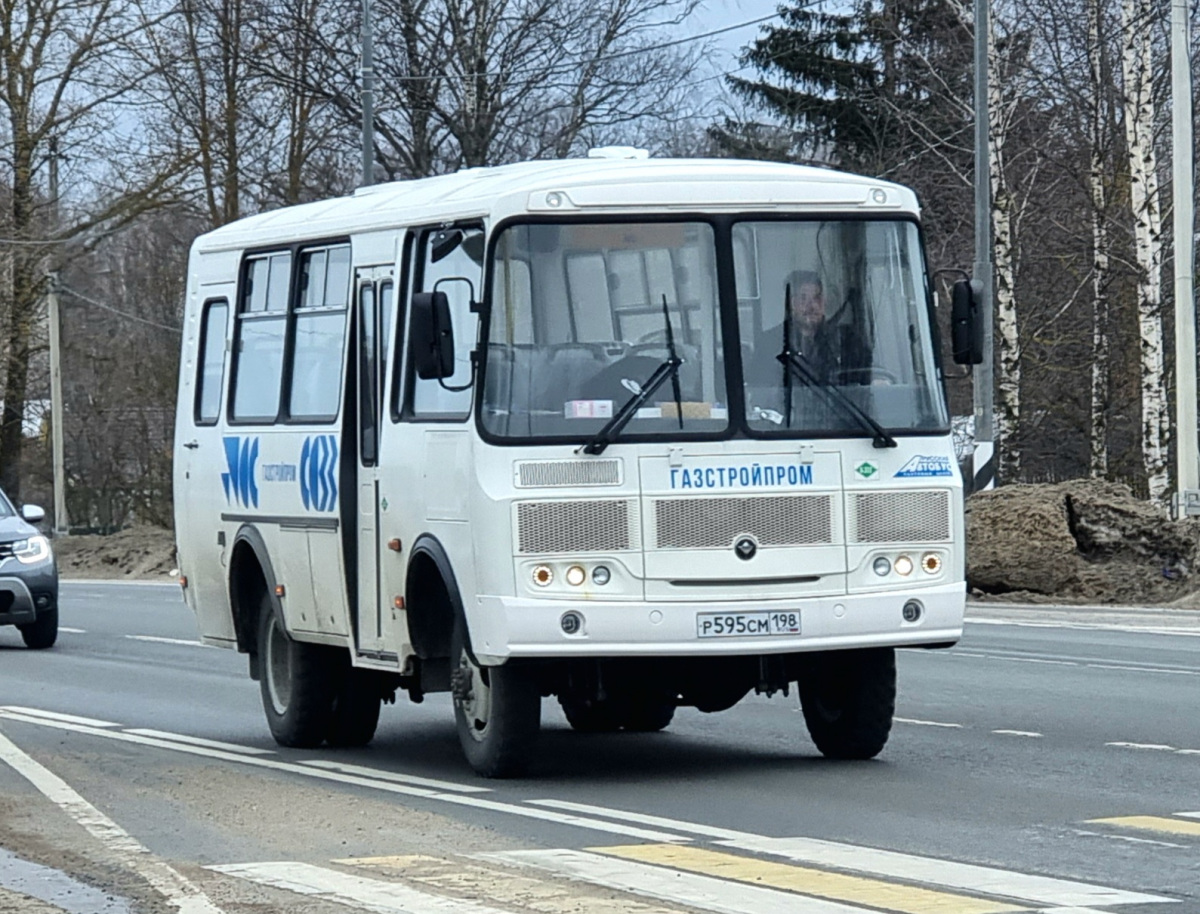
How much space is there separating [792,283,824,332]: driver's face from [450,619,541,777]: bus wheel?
2068 mm

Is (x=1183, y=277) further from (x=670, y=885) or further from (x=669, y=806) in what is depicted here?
(x=670, y=885)

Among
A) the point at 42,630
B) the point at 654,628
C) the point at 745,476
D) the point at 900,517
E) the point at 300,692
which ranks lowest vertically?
the point at 42,630

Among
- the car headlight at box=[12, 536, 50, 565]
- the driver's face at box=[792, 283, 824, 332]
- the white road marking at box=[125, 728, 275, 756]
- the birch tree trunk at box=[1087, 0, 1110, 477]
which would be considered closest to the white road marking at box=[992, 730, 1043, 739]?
the driver's face at box=[792, 283, 824, 332]

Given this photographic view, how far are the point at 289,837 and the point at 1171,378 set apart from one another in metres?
31.7

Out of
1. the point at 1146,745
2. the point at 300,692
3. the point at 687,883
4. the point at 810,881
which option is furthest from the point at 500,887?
the point at 300,692

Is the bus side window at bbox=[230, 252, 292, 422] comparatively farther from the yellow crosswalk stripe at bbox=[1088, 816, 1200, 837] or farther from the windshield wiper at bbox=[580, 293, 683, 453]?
the yellow crosswalk stripe at bbox=[1088, 816, 1200, 837]

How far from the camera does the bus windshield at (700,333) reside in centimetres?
1121

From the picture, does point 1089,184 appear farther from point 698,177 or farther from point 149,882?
point 149,882

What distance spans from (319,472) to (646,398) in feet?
7.90

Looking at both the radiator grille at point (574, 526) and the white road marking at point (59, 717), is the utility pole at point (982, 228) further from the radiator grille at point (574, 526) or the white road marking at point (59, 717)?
the radiator grille at point (574, 526)

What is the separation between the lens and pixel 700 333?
37.3ft

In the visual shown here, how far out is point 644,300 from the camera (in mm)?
11352

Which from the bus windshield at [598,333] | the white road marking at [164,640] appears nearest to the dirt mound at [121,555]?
the white road marking at [164,640]

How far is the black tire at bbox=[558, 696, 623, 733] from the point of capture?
45.2ft
